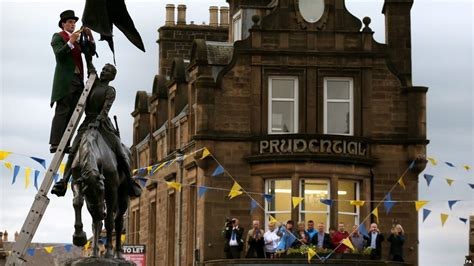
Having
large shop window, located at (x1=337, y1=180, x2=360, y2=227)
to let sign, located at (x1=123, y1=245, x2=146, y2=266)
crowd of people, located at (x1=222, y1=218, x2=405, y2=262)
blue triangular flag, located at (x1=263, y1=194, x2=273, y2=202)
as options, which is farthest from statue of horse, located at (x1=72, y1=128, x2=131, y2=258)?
to let sign, located at (x1=123, y1=245, x2=146, y2=266)

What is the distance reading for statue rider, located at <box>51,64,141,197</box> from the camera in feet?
63.9

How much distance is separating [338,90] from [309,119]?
Answer: 1.48 meters

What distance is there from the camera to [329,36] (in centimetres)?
5028

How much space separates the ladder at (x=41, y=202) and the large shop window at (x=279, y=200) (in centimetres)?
2973

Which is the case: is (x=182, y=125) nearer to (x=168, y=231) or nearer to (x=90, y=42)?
(x=168, y=231)

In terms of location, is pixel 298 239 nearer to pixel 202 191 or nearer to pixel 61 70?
pixel 202 191

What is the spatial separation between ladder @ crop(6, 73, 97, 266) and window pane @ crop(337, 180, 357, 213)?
30485mm

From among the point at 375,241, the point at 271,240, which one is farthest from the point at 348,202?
the point at 271,240

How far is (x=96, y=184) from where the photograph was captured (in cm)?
1902

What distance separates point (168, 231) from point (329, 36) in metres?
11.3

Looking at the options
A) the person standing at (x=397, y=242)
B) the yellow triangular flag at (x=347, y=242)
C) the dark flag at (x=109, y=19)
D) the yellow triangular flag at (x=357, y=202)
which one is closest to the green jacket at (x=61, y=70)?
the dark flag at (x=109, y=19)

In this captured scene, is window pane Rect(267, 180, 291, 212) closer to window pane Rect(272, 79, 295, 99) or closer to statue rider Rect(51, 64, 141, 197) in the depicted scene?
window pane Rect(272, 79, 295, 99)

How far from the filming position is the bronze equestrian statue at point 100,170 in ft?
62.6

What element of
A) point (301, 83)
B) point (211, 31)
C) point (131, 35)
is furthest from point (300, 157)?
point (131, 35)
